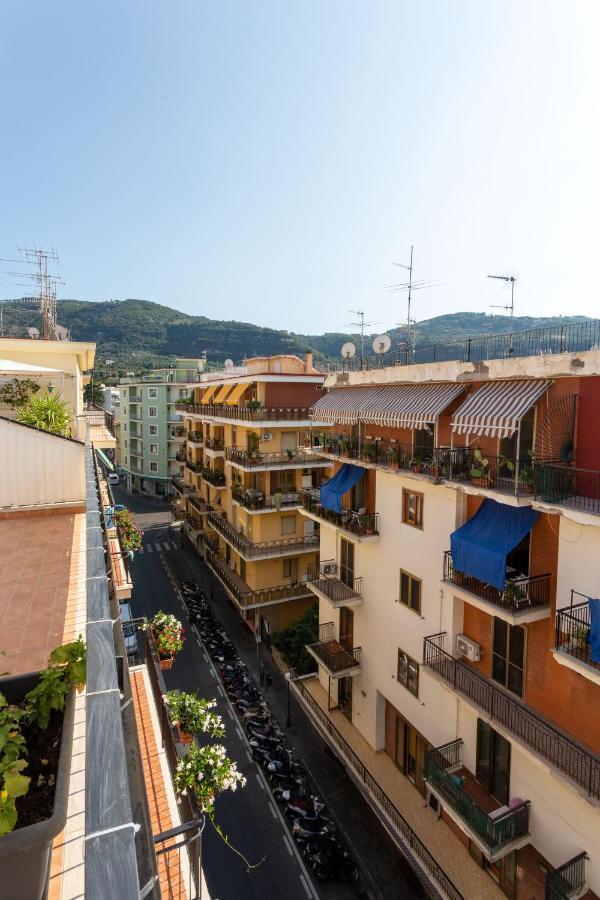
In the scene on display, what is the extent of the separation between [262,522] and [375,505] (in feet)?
41.4

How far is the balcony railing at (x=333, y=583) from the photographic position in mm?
18406

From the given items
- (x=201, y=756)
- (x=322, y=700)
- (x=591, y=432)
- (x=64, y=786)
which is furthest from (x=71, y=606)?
(x=322, y=700)

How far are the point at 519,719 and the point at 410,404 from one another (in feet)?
27.5

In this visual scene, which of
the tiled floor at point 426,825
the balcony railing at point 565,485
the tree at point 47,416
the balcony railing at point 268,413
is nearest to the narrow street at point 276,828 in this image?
the tiled floor at point 426,825

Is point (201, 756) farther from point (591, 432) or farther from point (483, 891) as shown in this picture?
point (591, 432)

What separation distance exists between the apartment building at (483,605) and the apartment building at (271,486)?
1033 centimetres

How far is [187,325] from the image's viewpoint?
13250cm

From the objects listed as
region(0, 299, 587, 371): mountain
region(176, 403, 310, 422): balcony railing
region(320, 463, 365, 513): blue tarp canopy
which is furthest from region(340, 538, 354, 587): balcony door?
region(0, 299, 587, 371): mountain

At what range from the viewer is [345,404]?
17984 millimetres

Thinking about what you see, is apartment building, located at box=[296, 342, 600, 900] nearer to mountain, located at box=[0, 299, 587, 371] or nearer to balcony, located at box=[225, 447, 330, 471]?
balcony, located at box=[225, 447, 330, 471]

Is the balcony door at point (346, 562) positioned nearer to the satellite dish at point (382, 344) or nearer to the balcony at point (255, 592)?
the satellite dish at point (382, 344)

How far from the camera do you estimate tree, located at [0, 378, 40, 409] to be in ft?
64.5

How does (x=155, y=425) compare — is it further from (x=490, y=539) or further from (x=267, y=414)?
(x=490, y=539)

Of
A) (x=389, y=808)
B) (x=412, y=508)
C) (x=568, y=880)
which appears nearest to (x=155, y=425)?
(x=412, y=508)
